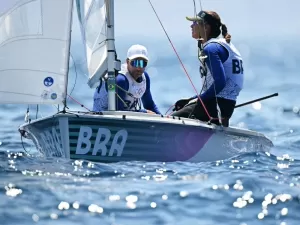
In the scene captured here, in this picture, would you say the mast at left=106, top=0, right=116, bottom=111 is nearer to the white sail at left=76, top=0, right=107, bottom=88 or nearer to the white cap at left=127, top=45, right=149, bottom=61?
the white sail at left=76, top=0, right=107, bottom=88

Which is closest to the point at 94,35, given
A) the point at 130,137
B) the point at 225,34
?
the point at 225,34

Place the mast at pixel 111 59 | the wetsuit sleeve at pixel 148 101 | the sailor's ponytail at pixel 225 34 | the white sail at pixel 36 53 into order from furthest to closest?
the wetsuit sleeve at pixel 148 101 < the sailor's ponytail at pixel 225 34 < the mast at pixel 111 59 < the white sail at pixel 36 53

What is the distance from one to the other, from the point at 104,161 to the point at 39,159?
68cm

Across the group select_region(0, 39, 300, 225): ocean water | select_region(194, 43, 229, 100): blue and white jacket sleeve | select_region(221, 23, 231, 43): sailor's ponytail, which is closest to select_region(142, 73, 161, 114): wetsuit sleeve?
select_region(194, 43, 229, 100): blue and white jacket sleeve

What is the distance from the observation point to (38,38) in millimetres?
8664

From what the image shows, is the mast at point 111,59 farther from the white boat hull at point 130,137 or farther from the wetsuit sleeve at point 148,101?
the wetsuit sleeve at point 148,101

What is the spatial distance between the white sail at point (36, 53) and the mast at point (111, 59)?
432 mm

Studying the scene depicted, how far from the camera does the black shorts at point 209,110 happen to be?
9.23 metres

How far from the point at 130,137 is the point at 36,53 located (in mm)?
1219

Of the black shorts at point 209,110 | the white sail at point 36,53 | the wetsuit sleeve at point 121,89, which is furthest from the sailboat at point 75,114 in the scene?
the black shorts at point 209,110

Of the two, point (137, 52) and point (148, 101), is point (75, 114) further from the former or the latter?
point (148, 101)

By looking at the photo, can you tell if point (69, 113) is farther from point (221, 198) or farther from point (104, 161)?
point (221, 198)

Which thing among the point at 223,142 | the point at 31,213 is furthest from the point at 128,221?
the point at 223,142

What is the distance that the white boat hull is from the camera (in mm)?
8164
